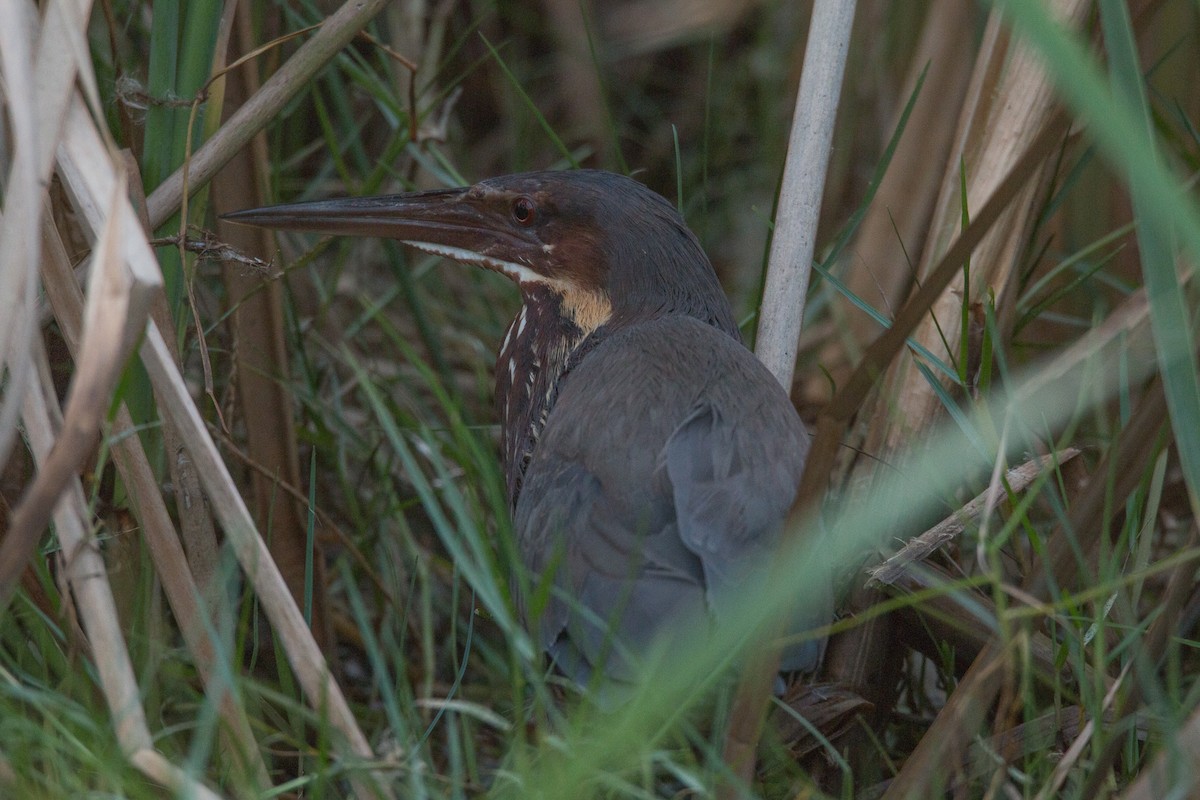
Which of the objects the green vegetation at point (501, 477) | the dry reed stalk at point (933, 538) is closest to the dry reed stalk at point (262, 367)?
the green vegetation at point (501, 477)

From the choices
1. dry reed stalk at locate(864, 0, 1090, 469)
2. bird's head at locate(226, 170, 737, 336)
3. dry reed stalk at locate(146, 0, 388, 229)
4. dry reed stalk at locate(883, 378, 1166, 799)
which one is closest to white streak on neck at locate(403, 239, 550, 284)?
bird's head at locate(226, 170, 737, 336)

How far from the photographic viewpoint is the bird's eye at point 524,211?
2.53 meters

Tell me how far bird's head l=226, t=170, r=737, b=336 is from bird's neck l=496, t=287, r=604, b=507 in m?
0.03

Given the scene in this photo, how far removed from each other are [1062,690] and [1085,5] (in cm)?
120

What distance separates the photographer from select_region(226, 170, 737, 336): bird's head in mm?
2484

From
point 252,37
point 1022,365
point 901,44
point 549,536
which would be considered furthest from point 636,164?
point 549,536

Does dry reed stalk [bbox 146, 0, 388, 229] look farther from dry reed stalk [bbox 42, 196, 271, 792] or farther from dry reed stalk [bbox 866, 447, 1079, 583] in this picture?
dry reed stalk [bbox 866, 447, 1079, 583]

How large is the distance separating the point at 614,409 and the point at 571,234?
493 mm

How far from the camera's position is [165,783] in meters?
1.43

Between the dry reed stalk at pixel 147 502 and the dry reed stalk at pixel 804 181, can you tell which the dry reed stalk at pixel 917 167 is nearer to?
the dry reed stalk at pixel 804 181

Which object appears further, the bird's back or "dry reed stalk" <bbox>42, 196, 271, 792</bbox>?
the bird's back

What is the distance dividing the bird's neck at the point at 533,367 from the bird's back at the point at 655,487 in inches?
6.8

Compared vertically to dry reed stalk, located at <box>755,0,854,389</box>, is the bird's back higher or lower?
lower

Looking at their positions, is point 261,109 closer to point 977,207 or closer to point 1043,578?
point 977,207
